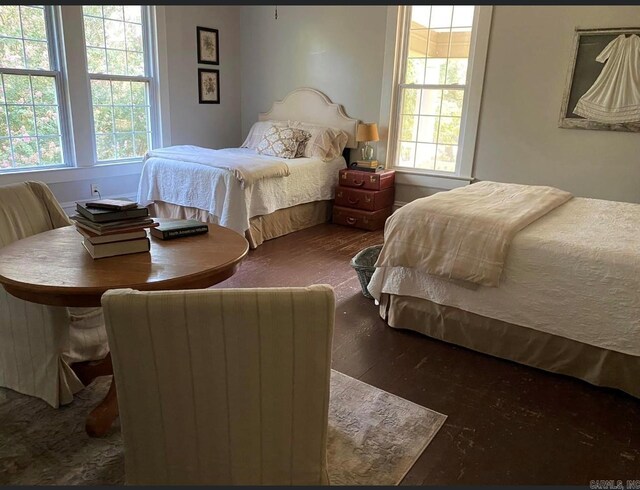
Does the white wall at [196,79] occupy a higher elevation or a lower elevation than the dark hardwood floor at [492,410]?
higher

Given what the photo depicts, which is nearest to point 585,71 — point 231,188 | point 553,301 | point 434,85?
point 434,85

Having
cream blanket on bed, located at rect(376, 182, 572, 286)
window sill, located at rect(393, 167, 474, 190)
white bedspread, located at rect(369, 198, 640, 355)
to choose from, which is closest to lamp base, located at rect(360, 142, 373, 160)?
window sill, located at rect(393, 167, 474, 190)

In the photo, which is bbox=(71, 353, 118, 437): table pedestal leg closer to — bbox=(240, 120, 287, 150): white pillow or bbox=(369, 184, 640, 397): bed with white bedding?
bbox=(369, 184, 640, 397): bed with white bedding

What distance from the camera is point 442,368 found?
2367mm

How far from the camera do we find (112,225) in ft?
5.68

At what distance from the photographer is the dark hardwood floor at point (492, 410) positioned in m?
1.71

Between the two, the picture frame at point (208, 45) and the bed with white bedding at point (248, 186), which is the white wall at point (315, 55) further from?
the picture frame at point (208, 45)

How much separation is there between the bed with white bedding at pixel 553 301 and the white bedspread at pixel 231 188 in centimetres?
176

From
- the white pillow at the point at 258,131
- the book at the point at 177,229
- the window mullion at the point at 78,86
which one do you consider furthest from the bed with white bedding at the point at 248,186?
the book at the point at 177,229

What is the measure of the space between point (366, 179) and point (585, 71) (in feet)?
7.05

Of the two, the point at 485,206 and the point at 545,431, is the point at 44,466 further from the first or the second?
the point at 485,206

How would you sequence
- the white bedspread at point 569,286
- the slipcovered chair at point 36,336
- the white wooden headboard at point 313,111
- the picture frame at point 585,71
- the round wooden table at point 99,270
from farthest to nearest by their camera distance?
the white wooden headboard at point 313,111
the picture frame at point 585,71
the white bedspread at point 569,286
the slipcovered chair at point 36,336
the round wooden table at point 99,270

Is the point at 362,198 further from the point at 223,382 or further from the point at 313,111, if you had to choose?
the point at 223,382

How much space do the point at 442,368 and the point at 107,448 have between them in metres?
1.55
